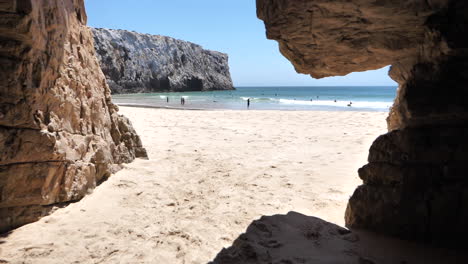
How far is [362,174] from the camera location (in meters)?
4.39

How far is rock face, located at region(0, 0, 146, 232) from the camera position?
3.97 metres

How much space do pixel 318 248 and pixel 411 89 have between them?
7.87ft

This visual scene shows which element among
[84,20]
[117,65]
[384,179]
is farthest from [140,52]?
[384,179]

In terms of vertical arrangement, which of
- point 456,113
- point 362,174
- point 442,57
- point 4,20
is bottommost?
point 362,174

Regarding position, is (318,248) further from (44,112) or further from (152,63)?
(152,63)

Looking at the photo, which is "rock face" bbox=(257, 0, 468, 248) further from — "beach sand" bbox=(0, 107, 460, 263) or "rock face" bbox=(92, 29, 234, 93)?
"rock face" bbox=(92, 29, 234, 93)

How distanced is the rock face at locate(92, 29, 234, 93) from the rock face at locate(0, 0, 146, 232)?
59.3 meters

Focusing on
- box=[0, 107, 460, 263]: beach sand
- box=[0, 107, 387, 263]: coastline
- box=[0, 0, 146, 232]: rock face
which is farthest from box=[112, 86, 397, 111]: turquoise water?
box=[0, 0, 146, 232]: rock face

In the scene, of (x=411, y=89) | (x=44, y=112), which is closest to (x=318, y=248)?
(x=411, y=89)

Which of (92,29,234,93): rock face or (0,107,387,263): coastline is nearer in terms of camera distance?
(0,107,387,263): coastline

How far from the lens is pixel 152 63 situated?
70.6 meters

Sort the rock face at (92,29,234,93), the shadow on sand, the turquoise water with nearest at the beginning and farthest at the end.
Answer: the shadow on sand < the turquoise water < the rock face at (92,29,234,93)

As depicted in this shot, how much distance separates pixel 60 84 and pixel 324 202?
Answer: 5.10 metres

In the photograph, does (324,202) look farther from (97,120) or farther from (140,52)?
(140,52)
